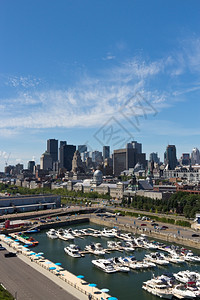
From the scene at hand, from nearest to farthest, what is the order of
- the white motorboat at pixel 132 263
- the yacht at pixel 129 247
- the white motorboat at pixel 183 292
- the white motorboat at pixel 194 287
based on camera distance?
the white motorboat at pixel 183 292 < the white motorboat at pixel 194 287 < the white motorboat at pixel 132 263 < the yacht at pixel 129 247

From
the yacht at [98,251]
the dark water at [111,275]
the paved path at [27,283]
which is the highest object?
the paved path at [27,283]

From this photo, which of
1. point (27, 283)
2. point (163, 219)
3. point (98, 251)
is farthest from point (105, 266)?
point (163, 219)

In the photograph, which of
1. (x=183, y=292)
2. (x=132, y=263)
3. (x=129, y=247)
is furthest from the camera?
(x=129, y=247)

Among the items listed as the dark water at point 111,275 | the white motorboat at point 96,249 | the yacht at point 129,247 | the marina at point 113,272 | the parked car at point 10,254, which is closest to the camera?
the dark water at point 111,275

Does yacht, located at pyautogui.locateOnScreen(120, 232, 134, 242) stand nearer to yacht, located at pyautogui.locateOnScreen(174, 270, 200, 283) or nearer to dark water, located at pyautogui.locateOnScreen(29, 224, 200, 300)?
dark water, located at pyautogui.locateOnScreen(29, 224, 200, 300)

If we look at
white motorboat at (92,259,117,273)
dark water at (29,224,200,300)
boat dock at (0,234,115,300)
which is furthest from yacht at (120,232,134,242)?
boat dock at (0,234,115,300)

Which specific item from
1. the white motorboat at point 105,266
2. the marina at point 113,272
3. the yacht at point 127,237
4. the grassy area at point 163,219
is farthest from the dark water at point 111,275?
the grassy area at point 163,219

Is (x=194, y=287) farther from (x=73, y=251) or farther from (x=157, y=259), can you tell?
(x=73, y=251)

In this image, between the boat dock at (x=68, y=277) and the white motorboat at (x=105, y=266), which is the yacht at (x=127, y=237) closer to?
the white motorboat at (x=105, y=266)
